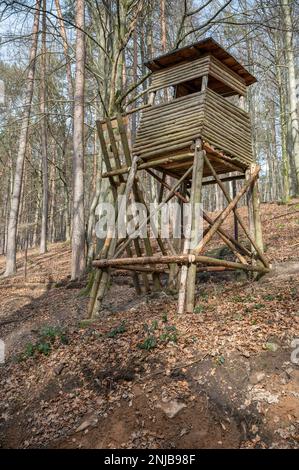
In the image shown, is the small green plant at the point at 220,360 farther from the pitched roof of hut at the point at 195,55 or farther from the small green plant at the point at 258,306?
the pitched roof of hut at the point at 195,55

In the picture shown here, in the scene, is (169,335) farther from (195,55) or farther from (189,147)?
(195,55)

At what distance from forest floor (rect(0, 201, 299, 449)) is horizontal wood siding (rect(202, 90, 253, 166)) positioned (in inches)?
131

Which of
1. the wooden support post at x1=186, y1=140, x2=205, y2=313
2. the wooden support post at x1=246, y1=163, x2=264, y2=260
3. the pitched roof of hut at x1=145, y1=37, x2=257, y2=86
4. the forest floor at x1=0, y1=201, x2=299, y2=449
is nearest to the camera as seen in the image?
the forest floor at x1=0, y1=201, x2=299, y2=449

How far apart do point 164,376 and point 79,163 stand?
9723 millimetres

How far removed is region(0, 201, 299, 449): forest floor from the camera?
13.6 ft

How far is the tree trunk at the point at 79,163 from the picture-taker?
1257cm

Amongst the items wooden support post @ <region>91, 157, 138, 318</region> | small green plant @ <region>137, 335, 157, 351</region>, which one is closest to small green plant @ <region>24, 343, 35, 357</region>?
wooden support post @ <region>91, 157, 138, 318</region>

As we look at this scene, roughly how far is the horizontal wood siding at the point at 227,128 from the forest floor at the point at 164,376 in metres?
3.34

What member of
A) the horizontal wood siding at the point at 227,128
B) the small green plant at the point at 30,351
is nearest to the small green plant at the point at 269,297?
the horizontal wood siding at the point at 227,128

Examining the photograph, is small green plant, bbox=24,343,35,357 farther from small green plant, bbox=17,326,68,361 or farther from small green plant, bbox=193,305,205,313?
small green plant, bbox=193,305,205,313

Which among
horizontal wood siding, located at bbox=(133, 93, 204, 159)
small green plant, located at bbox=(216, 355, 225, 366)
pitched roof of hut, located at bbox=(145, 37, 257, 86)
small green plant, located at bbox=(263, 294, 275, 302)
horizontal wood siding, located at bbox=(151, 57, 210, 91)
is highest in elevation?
pitched roof of hut, located at bbox=(145, 37, 257, 86)

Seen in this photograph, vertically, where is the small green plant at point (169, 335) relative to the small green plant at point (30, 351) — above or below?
above
